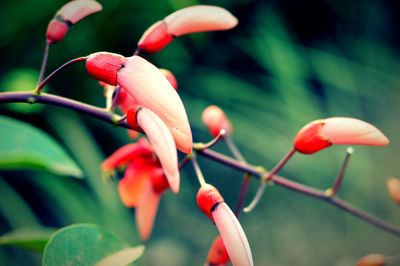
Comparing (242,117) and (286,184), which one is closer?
(286,184)

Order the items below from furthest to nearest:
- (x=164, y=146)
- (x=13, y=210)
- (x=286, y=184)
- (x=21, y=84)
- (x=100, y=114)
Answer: (x=13, y=210)
(x=21, y=84)
(x=286, y=184)
(x=100, y=114)
(x=164, y=146)

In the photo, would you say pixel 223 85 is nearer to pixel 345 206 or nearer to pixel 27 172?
pixel 27 172

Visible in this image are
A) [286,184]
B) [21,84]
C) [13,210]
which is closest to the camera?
[286,184]

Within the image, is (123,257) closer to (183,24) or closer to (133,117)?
(133,117)

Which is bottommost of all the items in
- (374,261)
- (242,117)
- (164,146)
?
(242,117)

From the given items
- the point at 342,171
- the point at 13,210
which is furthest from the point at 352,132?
the point at 13,210

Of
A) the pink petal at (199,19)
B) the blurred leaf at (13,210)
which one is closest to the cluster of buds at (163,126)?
the pink petal at (199,19)

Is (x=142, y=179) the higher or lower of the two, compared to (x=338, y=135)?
lower

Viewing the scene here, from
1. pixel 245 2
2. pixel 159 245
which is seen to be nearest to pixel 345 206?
pixel 159 245
